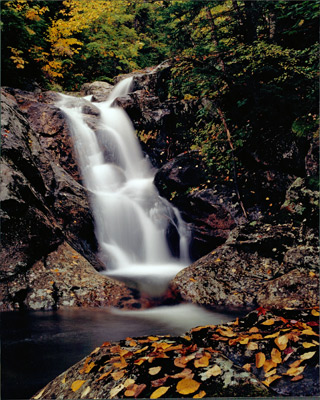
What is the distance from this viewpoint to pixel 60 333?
9.33ft

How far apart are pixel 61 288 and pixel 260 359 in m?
2.78

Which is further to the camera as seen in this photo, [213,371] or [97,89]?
[97,89]

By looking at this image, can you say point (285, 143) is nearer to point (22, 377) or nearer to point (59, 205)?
point (59, 205)

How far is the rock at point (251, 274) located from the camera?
3318mm

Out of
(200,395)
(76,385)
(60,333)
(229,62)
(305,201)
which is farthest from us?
(229,62)

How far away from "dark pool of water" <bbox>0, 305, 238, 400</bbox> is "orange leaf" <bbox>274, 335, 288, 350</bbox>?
1365mm

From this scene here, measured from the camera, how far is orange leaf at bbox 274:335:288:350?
181 cm

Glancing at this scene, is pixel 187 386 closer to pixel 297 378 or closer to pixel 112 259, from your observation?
pixel 297 378

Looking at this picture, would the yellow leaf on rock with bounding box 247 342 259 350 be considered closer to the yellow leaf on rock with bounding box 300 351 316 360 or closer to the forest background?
the yellow leaf on rock with bounding box 300 351 316 360

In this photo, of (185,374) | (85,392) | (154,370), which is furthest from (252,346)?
(85,392)

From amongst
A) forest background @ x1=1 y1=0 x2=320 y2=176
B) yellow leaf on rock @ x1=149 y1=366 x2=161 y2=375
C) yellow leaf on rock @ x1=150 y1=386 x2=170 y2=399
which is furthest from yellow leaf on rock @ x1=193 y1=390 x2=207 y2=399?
forest background @ x1=1 y1=0 x2=320 y2=176

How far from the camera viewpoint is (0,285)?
346cm

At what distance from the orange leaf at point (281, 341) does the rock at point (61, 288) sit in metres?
2.25

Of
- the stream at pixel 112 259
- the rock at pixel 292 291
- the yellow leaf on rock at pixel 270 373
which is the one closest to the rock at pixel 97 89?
the stream at pixel 112 259
